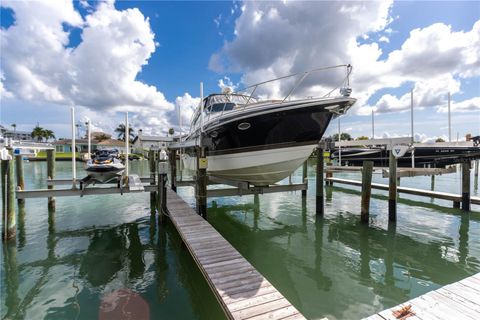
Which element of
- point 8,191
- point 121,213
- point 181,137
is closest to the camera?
point 8,191

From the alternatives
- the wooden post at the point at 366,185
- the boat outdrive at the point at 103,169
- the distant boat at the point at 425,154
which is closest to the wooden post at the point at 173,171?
the boat outdrive at the point at 103,169

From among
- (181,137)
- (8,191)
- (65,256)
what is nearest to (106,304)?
(65,256)

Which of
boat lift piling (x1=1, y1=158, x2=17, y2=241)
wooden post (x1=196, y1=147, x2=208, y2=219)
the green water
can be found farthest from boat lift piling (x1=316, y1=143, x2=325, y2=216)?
boat lift piling (x1=1, y1=158, x2=17, y2=241)

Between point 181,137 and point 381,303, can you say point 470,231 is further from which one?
point 181,137

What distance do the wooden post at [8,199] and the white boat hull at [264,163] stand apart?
220 inches

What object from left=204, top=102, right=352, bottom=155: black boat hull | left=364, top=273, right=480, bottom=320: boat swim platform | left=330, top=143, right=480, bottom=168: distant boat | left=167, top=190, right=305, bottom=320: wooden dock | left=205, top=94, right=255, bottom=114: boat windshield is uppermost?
left=205, top=94, right=255, bottom=114: boat windshield

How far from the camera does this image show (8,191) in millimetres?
6562

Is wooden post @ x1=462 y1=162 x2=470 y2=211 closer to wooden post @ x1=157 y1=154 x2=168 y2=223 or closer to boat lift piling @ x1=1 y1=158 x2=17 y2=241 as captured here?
wooden post @ x1=157 y1=154 x2=168 y2=223

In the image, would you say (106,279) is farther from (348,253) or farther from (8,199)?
(348,253)

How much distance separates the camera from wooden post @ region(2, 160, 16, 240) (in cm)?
650

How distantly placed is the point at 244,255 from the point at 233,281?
290cm

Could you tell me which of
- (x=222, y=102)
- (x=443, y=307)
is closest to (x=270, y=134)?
(x=222, y=102)

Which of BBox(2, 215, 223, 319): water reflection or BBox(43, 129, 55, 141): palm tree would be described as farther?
BBox(43, 129, 55, 141): palm tree

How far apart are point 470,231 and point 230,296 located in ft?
28.7
